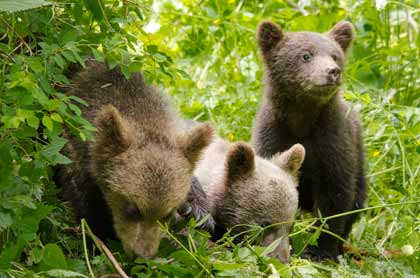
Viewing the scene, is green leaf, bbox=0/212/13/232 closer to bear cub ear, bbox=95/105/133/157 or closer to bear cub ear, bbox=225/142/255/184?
bear cub ear, bbox=95/105/133/157

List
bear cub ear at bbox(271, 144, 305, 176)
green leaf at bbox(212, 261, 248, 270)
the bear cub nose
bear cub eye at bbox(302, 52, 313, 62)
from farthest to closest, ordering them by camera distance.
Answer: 1. bear cub eye at bbox(302, 52, 313, 62)
2. the bear cub nose
3. bear cub ear at bbox(271, 144, 305, 176)
4. green leaf at bbox(212, 261, 248, 270)

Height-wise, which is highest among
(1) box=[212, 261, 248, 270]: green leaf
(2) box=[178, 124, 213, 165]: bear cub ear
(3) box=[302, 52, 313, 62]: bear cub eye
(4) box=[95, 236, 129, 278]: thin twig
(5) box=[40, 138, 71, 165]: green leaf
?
(3) box=[302, 52, 313, 62]: bear cub eye

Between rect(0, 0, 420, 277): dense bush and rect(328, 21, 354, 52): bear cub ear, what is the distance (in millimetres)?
544

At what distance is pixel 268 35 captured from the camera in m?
7.01

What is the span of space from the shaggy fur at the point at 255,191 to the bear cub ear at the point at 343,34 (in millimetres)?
1657

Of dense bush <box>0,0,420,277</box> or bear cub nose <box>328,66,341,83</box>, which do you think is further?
bear cub nose <box>328,66,341,83</box>

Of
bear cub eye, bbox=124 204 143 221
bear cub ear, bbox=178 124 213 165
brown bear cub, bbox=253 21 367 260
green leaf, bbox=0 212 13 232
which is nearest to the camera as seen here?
green leaf, bbox=0 212 13 232

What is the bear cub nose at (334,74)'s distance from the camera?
6285 millimetres

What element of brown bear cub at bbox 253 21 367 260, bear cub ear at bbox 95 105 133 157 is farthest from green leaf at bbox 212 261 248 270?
brown bear cub at bbox 253 21 367 260

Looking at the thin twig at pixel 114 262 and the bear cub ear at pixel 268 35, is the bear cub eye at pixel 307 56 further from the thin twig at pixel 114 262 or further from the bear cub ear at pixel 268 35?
the thin twig at pixel 114 262

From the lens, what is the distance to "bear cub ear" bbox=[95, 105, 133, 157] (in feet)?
15.3

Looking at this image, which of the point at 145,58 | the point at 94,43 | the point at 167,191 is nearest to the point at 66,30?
the point at 94,43

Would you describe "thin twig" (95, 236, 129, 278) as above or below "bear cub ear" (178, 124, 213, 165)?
below

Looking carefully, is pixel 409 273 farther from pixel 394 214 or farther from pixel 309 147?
pixel 309 147
